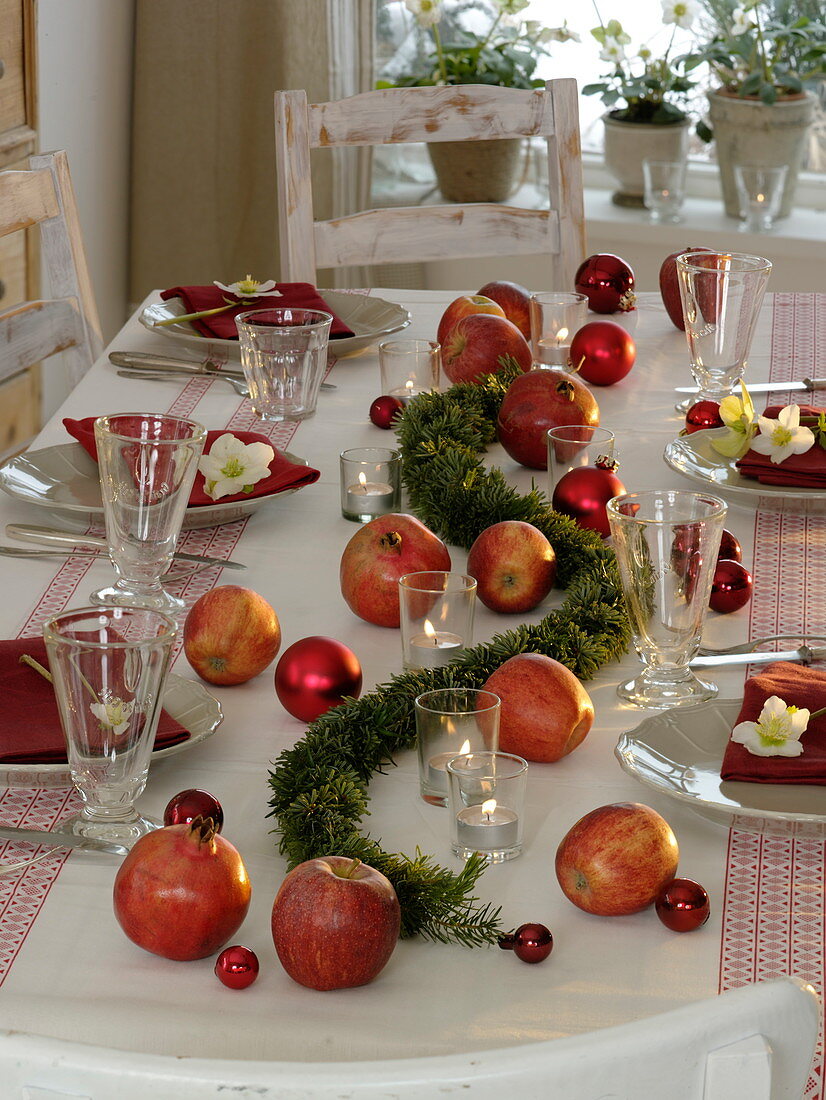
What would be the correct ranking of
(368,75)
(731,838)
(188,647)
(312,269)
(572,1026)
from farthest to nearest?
(368,75) < (312,269) < (188,647) < (731,838) < (572,1026)

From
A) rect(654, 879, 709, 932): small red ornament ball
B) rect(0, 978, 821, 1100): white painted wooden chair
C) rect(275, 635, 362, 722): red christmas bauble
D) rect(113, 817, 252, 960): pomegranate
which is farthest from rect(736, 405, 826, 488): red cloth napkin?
rect(0, 978, 821, 1100): white painted wooden chair

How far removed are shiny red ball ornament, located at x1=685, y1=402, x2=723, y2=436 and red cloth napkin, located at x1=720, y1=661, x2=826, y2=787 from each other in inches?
19.6

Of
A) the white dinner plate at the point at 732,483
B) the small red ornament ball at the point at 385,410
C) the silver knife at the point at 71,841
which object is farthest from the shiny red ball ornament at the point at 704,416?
the silver knife at the point at 71,841

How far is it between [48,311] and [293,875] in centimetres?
120

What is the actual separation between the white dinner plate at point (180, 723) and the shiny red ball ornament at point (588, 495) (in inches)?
14.5

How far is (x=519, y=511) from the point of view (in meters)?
1.10

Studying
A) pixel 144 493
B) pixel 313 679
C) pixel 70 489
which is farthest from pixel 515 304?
pixel 313 679

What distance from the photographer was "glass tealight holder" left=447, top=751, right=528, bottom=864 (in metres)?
0.73

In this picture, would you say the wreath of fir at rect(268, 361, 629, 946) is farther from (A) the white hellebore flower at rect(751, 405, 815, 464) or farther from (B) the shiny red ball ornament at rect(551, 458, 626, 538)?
(A) the white hellebore flower at rect(751, 405, 815, 464)

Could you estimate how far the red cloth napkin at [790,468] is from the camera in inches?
A: 46.7

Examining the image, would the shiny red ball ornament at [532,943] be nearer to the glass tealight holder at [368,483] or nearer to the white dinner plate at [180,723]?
the white dinner plate at [180,723]

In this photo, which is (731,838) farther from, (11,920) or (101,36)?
(101,36)

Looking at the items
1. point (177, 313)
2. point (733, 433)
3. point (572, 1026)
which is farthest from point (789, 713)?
point (177, 313)

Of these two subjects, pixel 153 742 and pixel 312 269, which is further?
pixel 312 269
